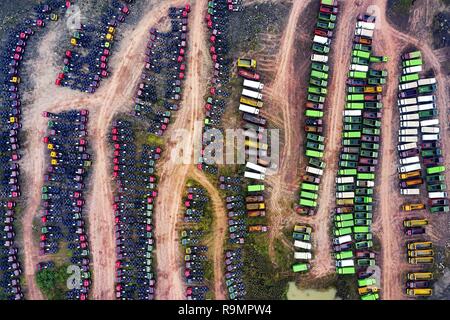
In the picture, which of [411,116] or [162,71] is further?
[162,71]

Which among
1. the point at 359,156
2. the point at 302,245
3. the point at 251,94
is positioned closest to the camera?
the point at 302,245

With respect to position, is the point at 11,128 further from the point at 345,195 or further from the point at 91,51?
the point at 345,195

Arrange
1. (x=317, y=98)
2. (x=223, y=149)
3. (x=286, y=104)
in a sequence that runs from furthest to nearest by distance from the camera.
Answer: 1. (x=286, y=104)
2. (x=223, y=149)
3. (x=317, y=98)

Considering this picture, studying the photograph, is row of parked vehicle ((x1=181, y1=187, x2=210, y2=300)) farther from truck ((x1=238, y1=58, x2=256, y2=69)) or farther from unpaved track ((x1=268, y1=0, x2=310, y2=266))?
truck ((x1=238, y1=58, x2=256, y2=69))

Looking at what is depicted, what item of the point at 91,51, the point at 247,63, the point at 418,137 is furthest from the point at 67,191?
the point at 418,137

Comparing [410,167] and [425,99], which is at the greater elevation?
[425,99]
